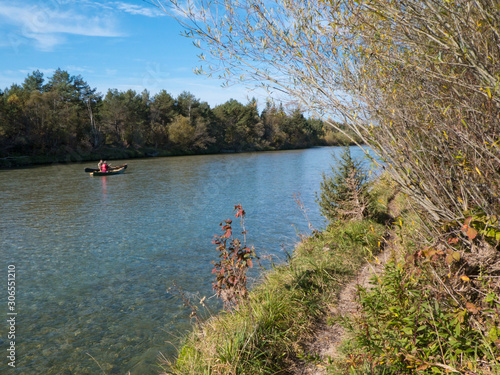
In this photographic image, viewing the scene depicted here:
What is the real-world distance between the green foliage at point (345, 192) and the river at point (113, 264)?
43.0 inches

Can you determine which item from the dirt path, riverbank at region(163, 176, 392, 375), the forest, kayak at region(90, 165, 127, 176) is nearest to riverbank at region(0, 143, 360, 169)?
the forest

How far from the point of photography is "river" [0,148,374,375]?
6.07 m

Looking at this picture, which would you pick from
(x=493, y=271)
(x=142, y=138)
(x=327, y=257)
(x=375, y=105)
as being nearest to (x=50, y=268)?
(x=327, y=257)

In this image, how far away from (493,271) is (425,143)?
153cm

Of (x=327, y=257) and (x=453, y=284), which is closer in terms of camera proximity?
(x=453, y=284)

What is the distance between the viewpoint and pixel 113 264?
9.95m

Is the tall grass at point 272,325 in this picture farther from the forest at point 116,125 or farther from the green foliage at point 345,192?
the forest at point 116,125

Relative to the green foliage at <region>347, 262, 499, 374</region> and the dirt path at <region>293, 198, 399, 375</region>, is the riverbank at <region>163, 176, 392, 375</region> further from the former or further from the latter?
the green foliage at <region>347, 262, 499, 374</region>

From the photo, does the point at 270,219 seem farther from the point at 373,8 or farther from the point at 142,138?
the point at 142,138

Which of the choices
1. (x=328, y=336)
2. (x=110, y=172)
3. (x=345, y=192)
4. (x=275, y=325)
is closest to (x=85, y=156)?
(x=110, y=172)

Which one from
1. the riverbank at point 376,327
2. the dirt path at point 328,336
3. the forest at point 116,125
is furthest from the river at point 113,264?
the forest at point 116,125

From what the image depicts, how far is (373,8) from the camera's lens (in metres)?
3.79

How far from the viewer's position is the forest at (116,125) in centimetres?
4890

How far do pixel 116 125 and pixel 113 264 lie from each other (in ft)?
192
